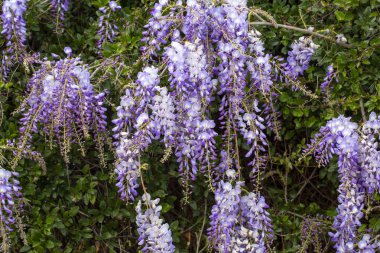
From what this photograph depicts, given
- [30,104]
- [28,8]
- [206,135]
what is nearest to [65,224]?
[30,104]

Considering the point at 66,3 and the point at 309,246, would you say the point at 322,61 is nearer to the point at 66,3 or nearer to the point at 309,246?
the point at 309,246

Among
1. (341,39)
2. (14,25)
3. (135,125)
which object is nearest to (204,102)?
(135,125)

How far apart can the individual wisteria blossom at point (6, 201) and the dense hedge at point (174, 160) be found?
13 centimetres

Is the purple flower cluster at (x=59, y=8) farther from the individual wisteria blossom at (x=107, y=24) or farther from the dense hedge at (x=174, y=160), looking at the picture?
the individual wisteria blossom at (x=107, y=24)

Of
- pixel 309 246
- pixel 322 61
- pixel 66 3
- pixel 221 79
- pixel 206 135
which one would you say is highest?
pixel 66 3

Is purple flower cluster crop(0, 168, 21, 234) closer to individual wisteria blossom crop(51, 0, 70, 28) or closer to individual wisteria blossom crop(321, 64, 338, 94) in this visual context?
individual wisteria blossom crop(51, 0, 70, 28)

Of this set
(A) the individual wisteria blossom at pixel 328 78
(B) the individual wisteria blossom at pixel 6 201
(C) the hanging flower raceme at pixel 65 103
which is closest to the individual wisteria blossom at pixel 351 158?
(A) the individual wisteria blossom at pixel 328 78

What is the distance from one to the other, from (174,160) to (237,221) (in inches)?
18.3

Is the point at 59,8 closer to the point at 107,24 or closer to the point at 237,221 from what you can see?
the point at 107,24

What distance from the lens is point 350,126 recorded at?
9.29 ft

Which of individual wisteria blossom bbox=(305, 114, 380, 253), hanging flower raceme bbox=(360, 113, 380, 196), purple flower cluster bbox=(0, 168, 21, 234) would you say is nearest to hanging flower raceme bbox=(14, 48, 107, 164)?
purple flower cluster bbox=(0, 168, 21, 234)

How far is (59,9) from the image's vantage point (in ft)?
11.0

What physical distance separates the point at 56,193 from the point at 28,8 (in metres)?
0.86

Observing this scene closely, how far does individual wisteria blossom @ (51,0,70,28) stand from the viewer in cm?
334
